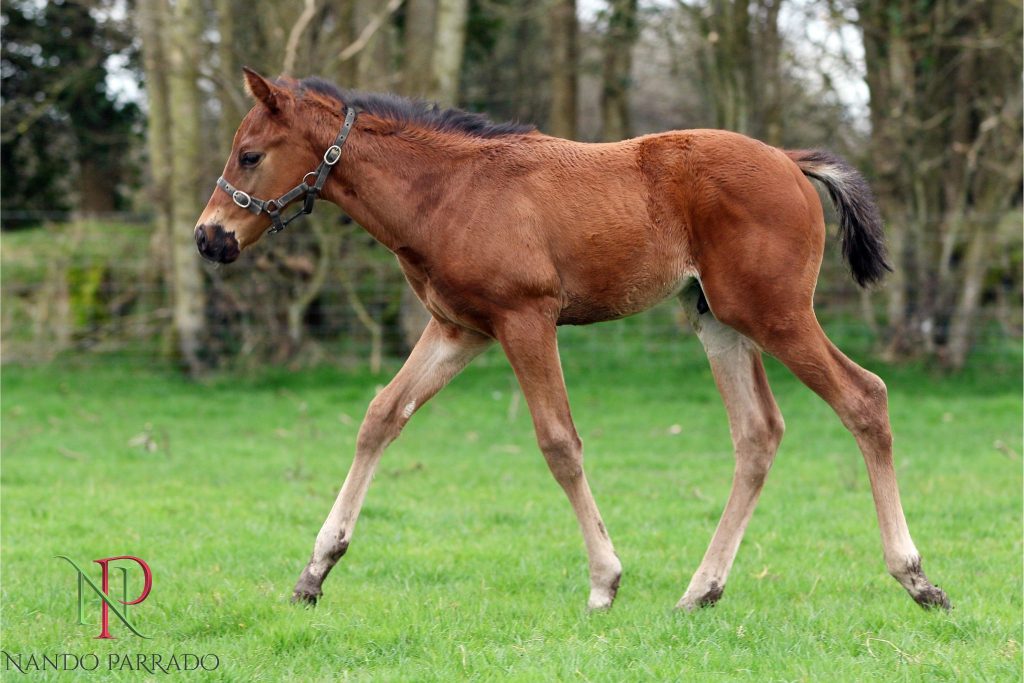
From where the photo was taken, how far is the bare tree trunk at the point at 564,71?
1630 centimetres

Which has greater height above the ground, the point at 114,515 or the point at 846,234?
the point at 846,234

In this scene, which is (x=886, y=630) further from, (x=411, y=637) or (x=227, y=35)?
(x=227, y=35)

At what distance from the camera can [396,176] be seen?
15.5ft

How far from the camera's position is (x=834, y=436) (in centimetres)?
998

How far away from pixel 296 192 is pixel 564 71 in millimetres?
12278

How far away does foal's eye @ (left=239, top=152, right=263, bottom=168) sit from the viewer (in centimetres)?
470

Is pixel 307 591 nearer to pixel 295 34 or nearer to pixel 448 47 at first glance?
pixel 295 34

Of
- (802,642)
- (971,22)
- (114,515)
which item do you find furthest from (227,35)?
(802,642)

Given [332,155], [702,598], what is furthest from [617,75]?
[702,598]

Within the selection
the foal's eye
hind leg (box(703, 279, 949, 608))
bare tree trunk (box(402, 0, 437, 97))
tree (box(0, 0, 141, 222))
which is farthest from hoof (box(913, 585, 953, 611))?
tree (box(0, 0, 141, 222))

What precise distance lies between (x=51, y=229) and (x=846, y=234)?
35.7 ft

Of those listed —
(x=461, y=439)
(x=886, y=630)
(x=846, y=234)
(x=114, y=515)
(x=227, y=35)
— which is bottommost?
(x=461, y=439)

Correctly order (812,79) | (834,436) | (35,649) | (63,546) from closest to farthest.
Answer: (35,649), (63,546), (834,436), (812,79)

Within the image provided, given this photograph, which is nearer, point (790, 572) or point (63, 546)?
point (790, 572)
